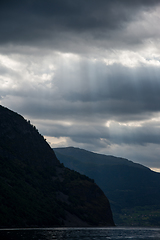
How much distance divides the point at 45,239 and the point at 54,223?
89.2 m

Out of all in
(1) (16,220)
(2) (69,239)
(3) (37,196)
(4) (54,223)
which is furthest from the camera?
(3) (37,196)

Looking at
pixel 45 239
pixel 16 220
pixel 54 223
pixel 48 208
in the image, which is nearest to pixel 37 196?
pixel 48 208

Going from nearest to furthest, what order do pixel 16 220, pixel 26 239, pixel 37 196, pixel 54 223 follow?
pixel 26 239, pixel 16 220, pixel 54 223, pixel 37 196

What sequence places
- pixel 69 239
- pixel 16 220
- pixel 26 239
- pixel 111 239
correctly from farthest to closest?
pixel 16 220 < pixel 111 239 < pixel 69 239 < pixel 26 239

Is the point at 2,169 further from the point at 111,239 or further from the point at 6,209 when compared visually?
the point at 111,239

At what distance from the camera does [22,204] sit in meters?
160

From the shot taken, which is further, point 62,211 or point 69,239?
point 62,211

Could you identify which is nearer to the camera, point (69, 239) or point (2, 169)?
point (69, 239)

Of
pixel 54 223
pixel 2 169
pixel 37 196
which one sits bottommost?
pixel 54 223

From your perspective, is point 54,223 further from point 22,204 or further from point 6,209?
point 6,209

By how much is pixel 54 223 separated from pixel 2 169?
4631 centimetres

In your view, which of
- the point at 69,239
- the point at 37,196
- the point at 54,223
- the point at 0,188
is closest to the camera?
the point at 69,239

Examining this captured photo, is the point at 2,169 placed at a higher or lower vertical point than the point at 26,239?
higher

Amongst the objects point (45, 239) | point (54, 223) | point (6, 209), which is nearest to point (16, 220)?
point (6, 209)
